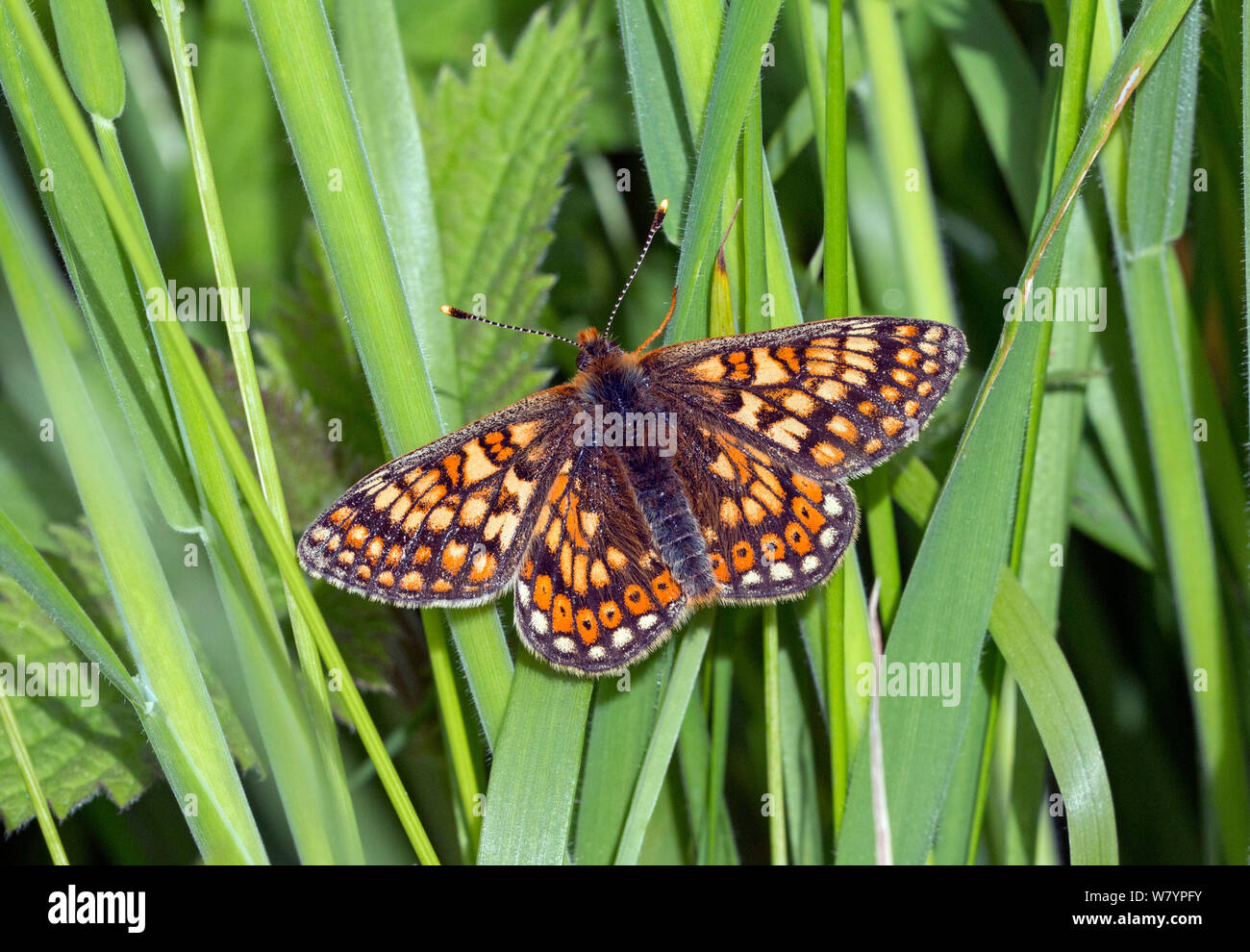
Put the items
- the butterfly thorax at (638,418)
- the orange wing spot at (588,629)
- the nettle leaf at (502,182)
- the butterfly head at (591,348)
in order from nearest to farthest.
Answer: the orange wing spot at (588,629) < the butterfly thorax at (638,418) < the butterfly head at (591,348) < the nettle leaf at (502,182)

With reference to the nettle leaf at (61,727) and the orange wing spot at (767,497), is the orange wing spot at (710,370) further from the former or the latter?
the nettle leaf at (61,727)

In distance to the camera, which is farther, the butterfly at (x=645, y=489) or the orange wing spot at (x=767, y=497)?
the orange wing spot at (x=767, y=497)

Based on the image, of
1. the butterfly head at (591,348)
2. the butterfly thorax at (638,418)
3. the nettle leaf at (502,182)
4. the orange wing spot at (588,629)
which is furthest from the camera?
the nettle leaf at (502,182)

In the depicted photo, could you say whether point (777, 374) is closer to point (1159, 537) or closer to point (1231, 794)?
point (1159, 537)

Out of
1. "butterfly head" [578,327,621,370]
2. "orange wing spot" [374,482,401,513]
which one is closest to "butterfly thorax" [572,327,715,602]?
"butterfly head" [578,327,621,370]

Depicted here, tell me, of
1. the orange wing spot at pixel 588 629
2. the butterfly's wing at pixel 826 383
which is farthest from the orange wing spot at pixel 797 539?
the orange wing spot at pixel 588 629

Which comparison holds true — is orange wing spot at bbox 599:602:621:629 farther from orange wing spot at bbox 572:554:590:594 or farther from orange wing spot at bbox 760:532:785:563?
orange wing spot at bbox 760:532:785:563

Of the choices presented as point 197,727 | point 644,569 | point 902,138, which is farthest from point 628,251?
point 197,727
